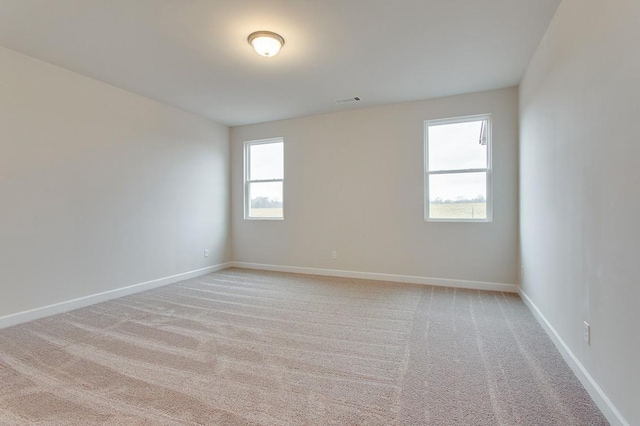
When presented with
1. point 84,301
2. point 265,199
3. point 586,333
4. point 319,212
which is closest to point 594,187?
point 586,333

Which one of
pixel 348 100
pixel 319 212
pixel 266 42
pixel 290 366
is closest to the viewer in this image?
pixel 290 366

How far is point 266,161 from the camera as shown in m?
5.60

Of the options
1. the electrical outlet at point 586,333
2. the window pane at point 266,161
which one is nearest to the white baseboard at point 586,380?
the electrical outlet at point 586,333

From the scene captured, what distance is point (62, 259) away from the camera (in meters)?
3.29

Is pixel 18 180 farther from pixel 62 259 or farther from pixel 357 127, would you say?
pixel 357 127

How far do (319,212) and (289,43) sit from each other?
9.10 ft

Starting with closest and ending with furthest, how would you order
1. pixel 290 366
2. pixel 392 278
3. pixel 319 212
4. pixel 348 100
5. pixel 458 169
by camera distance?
pixel 290 366, pixel 458 169, pixel 348 100, pixel 392 278, pixel 319 212

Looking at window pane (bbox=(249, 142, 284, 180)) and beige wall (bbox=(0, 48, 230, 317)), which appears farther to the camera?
window pane (bbox=(249, 142, 284, 180))

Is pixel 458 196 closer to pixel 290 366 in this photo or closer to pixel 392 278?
pixel 392 278

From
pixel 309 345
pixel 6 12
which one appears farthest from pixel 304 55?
pixel 309 345

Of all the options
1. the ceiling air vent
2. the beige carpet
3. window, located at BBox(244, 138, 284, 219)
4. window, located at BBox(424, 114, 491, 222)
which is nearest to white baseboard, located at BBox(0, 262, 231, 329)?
the beige carpet

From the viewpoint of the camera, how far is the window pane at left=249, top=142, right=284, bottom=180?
5.48 metres

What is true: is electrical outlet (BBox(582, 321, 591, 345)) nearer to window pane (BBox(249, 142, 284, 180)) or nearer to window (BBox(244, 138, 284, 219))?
window (BBox(244, 138, 284, 219))

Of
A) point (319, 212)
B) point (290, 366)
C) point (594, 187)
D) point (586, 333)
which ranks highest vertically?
point (594, 187)
